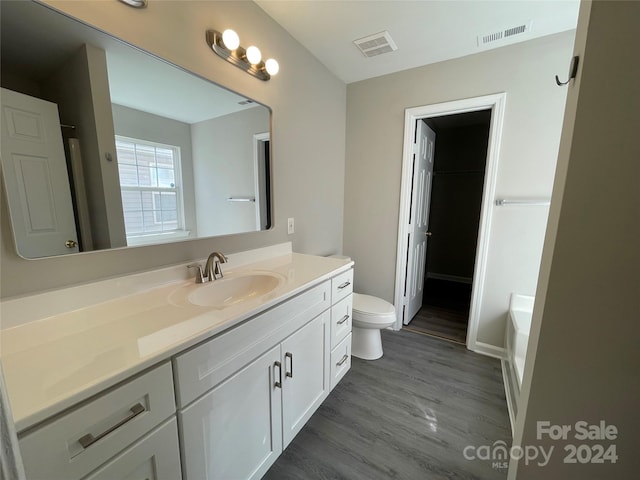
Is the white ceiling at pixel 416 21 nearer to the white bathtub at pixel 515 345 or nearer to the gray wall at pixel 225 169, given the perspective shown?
the gray wall at pixel 225 169

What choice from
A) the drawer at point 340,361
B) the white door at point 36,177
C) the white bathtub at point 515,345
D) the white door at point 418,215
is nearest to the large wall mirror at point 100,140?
the white door at point 36,177

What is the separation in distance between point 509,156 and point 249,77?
193cm

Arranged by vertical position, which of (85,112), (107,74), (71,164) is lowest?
(71,164)

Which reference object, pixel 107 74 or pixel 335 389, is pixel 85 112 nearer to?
pixel 107 74

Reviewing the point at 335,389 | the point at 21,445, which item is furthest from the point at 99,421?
the point at 335,389

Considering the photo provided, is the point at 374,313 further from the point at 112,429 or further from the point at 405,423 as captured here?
the point at 112,429

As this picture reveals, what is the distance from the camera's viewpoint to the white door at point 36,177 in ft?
2.58

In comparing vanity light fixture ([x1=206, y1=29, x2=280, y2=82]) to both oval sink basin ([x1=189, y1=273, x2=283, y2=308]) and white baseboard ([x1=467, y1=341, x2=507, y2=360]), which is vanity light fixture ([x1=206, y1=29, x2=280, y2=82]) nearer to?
oval sink basin ([x1=189, y1=273, x2=283, y2=308])

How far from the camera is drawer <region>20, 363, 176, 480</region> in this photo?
0.51 metres

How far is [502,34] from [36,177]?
2618 millimetres

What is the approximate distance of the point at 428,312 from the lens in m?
2.99

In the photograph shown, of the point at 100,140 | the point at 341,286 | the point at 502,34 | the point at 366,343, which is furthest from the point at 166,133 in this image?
the point at 502,34

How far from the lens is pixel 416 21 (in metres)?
1.62

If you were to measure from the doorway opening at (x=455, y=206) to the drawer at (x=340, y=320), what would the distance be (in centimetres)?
185
